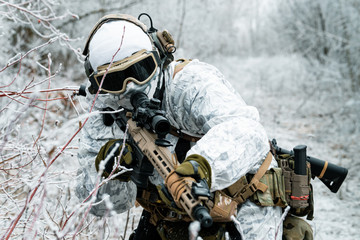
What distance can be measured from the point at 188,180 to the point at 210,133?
40 centimetres

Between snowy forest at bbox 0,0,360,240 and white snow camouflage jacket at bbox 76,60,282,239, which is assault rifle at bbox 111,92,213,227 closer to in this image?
white snow camouflage jacket at bbox 76,60,282,239

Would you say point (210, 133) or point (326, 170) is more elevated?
point (210, 133)

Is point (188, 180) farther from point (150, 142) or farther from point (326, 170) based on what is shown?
point (326, 170)

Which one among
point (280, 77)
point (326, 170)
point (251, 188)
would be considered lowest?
point (280, 77)

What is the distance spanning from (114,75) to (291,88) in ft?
36.2

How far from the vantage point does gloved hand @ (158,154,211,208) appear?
53.5 inches

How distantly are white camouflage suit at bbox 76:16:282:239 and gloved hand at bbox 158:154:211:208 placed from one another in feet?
0.30

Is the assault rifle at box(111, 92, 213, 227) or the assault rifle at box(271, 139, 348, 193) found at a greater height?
the assault rifle at box(111, 92, 213, 227)

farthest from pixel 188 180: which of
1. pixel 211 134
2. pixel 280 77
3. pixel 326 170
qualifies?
pixel 280 77

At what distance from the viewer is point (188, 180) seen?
54.0 inches

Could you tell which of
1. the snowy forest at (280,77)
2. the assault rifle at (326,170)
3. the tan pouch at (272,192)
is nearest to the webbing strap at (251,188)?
the tan pouch at (272,192)

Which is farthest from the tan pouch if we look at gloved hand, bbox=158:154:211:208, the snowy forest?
the snowy forest

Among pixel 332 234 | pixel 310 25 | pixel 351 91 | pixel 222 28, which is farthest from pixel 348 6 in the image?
pixel 222 28

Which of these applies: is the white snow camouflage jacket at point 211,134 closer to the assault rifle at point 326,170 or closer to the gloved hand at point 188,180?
the gloved hand at point 188,180
